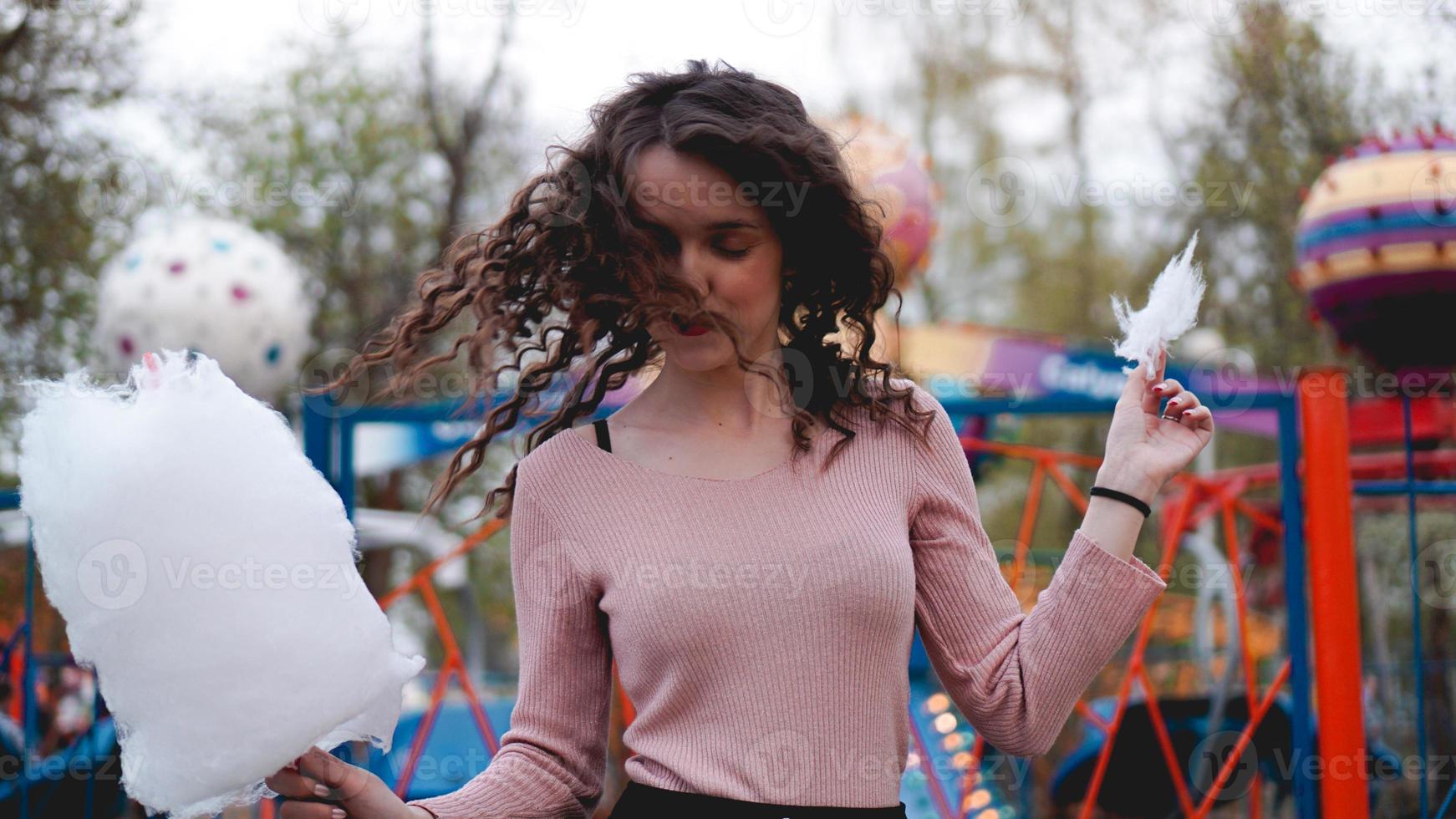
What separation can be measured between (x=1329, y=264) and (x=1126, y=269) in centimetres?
1033

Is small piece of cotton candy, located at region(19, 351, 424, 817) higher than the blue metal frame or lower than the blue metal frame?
higher

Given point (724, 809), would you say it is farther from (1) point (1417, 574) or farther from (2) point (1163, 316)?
(1) point (1417, 574)

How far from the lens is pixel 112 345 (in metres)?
5.57

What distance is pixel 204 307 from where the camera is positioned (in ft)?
18.1

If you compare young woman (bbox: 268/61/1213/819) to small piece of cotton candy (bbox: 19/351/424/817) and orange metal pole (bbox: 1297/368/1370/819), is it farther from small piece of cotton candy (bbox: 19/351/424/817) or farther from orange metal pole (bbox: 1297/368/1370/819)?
orange metal pole (bbox: 1297/368/1370/819)

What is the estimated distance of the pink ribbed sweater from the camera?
1.59 m

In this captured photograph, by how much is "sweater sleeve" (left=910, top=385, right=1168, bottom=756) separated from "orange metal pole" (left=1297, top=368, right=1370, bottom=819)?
5.11 ft

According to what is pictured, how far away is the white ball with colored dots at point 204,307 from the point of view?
18.0 feet

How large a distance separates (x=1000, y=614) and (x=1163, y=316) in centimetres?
45

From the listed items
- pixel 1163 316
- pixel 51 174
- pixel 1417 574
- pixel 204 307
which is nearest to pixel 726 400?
pixel 1163 316

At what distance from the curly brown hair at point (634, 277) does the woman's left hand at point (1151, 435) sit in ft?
0.85

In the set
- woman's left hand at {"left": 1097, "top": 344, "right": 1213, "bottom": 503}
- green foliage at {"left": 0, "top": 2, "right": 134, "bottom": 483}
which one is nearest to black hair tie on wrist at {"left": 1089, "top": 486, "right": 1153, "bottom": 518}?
woman's left hand at {"left": 1097, "top": 344, "right": 1213, "bottom": 503}

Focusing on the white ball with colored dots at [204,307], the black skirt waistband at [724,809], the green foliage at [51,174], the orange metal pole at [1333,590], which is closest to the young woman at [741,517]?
the black skirt waistband at [724,809]

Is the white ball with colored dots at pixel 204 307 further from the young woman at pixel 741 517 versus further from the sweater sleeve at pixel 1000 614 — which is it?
the sweater sleeve at pixel 1000 614
